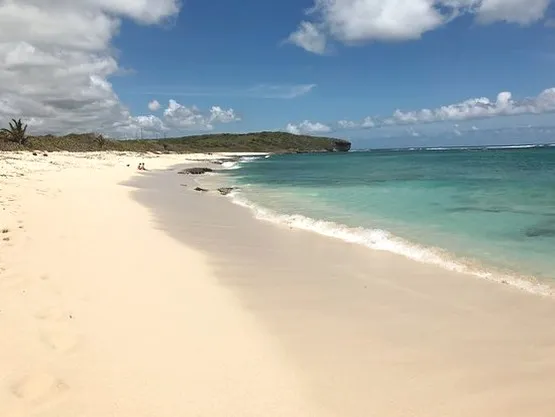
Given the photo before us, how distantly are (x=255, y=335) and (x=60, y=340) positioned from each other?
2.19 meters

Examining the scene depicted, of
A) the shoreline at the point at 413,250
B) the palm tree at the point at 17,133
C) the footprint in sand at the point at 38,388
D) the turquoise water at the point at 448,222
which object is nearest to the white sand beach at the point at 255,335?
the footprint in sand at the point at 38,388

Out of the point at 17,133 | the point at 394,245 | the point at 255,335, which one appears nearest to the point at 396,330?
the point at 255,335

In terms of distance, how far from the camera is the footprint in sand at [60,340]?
4926 millimetres

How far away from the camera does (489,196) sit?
23125 mm

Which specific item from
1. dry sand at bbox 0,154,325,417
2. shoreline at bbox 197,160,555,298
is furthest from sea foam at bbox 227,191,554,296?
dry sand at bbox 0,154,325,417

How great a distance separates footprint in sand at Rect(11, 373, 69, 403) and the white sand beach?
0.6 inches

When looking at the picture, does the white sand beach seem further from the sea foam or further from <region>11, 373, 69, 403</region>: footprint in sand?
the sea foam

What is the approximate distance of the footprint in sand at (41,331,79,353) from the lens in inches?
194

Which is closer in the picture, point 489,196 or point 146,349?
point 146,349

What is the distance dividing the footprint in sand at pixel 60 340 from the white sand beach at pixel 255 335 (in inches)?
0.8

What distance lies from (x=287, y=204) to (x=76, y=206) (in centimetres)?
938

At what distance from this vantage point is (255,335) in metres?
5.61

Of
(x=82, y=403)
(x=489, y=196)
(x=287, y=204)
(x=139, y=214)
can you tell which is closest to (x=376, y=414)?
(x=82, y=403)

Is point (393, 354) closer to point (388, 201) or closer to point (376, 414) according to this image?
point (376, 414)
